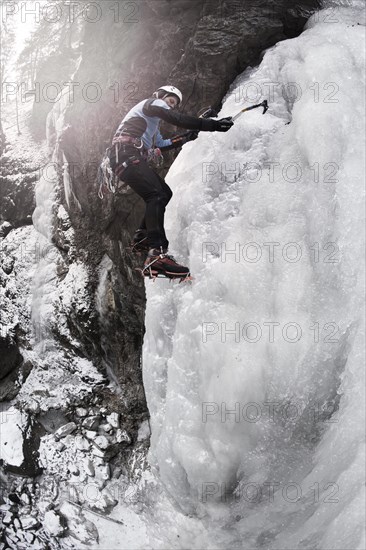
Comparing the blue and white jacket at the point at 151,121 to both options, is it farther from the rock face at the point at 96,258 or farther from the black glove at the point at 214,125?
the rock face at the point at 96,258

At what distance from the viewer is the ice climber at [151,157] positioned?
14.3 feet

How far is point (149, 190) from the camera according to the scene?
4.48m

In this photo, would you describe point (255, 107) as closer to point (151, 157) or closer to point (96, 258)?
point (151, 157)

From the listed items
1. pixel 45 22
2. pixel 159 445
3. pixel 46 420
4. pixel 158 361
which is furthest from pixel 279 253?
pixel 45 22

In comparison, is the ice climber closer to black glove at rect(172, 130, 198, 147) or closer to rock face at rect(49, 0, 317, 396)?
black glove at rect(172, 130, 198, 147)

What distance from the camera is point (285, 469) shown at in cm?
417

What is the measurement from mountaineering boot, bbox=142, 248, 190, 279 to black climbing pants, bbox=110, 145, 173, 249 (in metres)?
Result: 0.09

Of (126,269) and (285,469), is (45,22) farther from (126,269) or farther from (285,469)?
(285,469)

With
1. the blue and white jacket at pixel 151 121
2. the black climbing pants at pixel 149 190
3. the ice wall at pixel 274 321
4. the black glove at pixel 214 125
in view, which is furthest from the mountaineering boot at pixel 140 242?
the black glove at pixel 214 125

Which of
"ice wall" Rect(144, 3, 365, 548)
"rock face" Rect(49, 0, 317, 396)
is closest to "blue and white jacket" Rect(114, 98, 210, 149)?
"ice wall" Rect(144, 3, 365, 548)

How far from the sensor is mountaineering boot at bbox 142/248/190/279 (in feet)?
14.2

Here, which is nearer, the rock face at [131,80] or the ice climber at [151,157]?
the ice climber at [151,157]

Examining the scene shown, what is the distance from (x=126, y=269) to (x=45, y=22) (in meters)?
8.22

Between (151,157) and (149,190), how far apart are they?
0.51 metres
